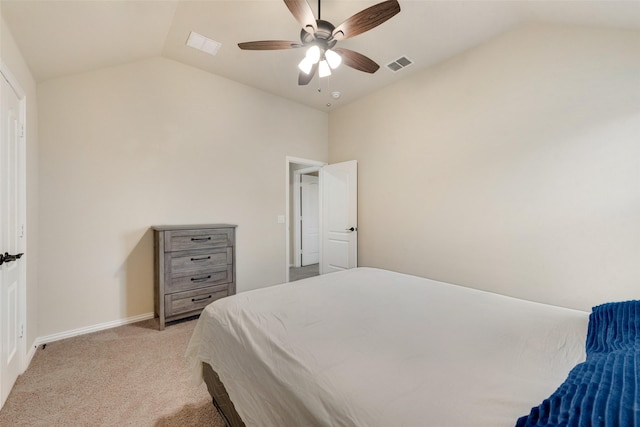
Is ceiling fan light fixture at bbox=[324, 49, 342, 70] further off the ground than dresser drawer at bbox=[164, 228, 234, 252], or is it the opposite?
ceiling fan light fixture at bbox=[324, 49, 342, 70]

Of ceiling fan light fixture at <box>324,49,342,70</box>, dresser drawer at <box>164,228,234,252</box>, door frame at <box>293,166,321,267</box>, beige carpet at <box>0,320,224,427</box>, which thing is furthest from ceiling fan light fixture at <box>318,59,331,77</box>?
door frame at <box>293,166,321,267</box>

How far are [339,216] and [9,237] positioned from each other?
3579mm

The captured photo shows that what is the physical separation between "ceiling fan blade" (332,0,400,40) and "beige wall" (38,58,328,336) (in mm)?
2111

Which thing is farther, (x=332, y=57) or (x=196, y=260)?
(x=196, y=260)

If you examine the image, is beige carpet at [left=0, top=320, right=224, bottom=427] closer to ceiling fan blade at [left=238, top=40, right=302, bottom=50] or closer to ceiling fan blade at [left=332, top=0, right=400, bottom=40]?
ceiling fan blade at [left=238, top=40, right=302, bottom=50]

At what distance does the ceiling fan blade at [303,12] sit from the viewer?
1762 millimetres

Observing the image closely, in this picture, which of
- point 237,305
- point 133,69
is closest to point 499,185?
point 237,305

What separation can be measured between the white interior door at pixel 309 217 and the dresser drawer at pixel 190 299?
3021mm

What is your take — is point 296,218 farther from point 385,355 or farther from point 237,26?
point 385,355

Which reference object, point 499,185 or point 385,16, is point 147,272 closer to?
point 385,16

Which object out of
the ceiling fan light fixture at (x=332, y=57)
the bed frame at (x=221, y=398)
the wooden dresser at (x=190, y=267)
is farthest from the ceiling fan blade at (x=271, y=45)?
the bed frame at (x=221, y=398)

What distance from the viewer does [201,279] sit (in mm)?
2994

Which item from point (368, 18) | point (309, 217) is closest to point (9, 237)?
point (368, 18)

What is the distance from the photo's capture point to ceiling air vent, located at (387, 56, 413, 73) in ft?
10.2
